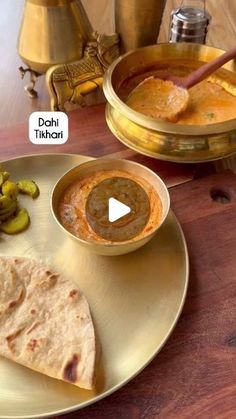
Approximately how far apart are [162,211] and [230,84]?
1.47ft

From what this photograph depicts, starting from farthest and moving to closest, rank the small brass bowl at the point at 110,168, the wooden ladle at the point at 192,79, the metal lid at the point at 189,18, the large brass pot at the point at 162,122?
1. the metal lid at the point at 189,18
2. the wooden ladle at the point at 192,79
3. the large brass pot at the point at 162,122
4. the small brass bowl at the point at 110,168

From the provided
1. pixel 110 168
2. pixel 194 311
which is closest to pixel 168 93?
pixel 110 168

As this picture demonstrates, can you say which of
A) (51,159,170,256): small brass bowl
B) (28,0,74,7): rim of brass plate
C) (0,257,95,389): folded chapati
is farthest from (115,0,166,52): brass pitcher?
(0,257,95,389): folded chapati

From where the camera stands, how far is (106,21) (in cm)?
149

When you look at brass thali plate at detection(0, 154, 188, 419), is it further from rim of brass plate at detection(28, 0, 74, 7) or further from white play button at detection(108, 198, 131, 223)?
rim of brass plate at detection(28, 0, 74, 7)

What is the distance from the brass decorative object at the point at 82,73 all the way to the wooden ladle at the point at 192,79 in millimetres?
179

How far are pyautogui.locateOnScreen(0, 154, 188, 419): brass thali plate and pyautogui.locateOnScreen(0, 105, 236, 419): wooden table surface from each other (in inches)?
1.0

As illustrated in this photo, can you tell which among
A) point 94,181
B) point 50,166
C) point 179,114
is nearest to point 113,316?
point 94,181

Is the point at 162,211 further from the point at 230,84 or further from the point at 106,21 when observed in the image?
the point at 106,21

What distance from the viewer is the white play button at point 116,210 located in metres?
0.74

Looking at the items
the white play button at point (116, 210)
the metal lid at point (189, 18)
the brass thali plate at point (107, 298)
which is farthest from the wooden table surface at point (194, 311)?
the metal lid at point (189, 18)

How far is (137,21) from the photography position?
105cm

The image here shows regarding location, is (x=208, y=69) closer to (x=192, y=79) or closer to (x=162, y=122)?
(x=192, y=79)

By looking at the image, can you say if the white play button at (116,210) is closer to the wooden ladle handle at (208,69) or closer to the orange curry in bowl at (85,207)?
the orange curry in bowl at (85,207)
